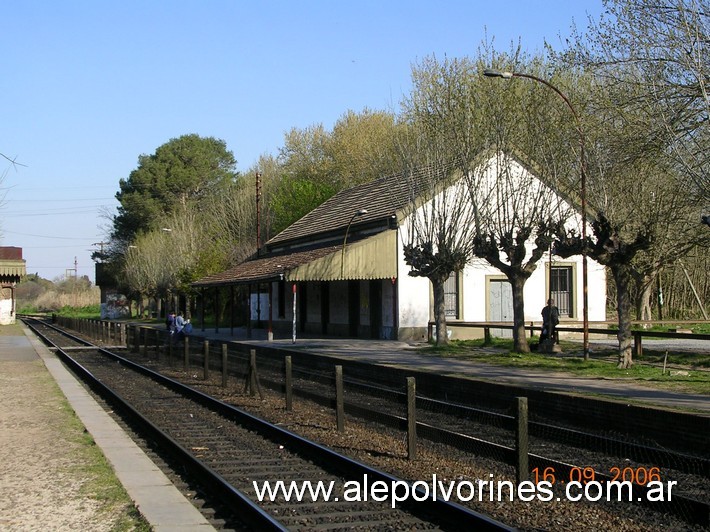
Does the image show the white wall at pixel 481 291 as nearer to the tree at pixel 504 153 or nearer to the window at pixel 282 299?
the tree at pixel 504 153

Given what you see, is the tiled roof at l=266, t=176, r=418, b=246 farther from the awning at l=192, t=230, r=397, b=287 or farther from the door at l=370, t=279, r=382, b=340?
the door at l=370, t=279, r=382, b=340

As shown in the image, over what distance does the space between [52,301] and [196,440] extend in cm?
15522

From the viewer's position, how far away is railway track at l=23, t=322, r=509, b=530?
25.3ft

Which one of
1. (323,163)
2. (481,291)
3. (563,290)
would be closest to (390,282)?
(481,291)

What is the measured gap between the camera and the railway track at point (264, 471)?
770 centimetres

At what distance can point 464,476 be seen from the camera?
9.80 meters

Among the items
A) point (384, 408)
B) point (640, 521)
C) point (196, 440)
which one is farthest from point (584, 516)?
point (384, 408)

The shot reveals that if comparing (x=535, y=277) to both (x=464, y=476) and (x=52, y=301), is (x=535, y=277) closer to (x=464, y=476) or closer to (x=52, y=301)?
(x=464, y=476)

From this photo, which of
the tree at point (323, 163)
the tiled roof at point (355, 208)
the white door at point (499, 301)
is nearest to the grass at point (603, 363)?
the tiled roof at point (355, 208)

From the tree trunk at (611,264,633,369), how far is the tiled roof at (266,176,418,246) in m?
11.3

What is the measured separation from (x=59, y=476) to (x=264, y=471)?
2.31m

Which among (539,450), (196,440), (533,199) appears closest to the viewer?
(539,450)

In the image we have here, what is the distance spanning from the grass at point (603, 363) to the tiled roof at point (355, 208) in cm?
727

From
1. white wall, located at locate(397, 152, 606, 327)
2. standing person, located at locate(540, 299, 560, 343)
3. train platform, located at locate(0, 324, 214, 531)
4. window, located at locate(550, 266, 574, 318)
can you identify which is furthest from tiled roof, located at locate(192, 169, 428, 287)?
train platform, located at locate(0, 324, 214, 531)
